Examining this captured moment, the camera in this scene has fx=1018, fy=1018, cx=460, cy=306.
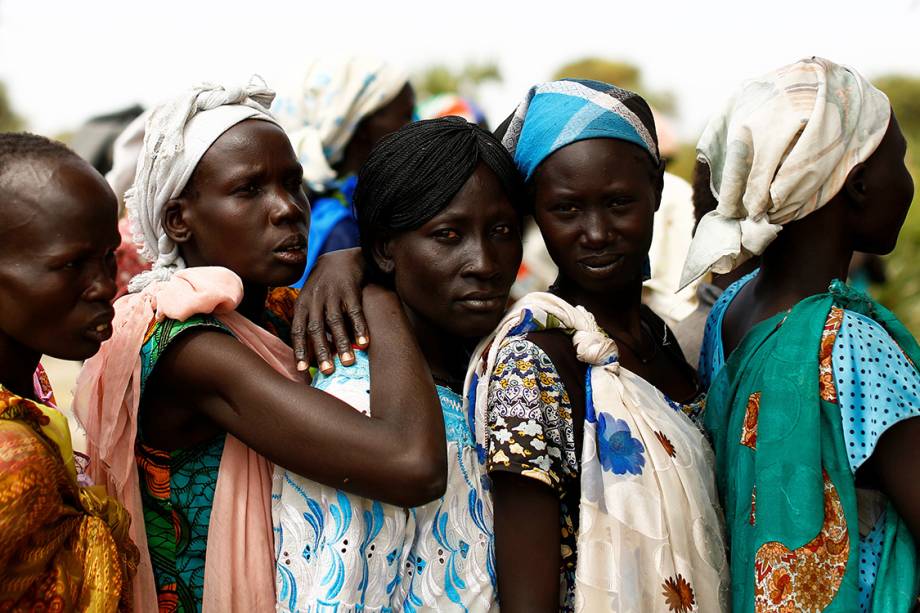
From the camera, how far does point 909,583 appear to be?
2.38m

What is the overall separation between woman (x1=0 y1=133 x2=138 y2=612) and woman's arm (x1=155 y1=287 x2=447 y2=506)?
257 mm

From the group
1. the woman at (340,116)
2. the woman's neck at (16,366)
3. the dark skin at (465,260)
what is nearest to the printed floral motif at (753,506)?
the dark skin at (465,260)

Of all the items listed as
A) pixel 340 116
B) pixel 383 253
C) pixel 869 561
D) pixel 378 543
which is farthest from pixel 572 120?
pixel 340 116

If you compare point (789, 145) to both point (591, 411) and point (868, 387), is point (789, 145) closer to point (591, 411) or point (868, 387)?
point (868, 387)

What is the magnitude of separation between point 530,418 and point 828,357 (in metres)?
0.74

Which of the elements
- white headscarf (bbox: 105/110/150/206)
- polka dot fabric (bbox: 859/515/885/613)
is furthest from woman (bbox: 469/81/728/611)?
white headscarf (bbox: 105/110/150/206)

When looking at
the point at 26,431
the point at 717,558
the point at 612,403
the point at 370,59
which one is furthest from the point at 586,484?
the point at 370,59

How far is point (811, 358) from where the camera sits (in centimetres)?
246

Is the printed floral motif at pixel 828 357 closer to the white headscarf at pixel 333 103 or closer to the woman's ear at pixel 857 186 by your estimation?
the woman's ear at pixel 857 186

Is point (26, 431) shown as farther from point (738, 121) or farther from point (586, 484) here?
point (738, 121)

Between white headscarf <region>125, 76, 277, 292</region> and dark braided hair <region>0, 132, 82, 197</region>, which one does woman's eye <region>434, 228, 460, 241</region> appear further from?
dark braided hair <region>0, 132, 82, 197</region>

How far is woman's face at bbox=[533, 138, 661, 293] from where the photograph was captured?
2670mm

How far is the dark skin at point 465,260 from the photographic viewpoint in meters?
2.57

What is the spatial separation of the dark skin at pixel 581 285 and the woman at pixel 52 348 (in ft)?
2.85
